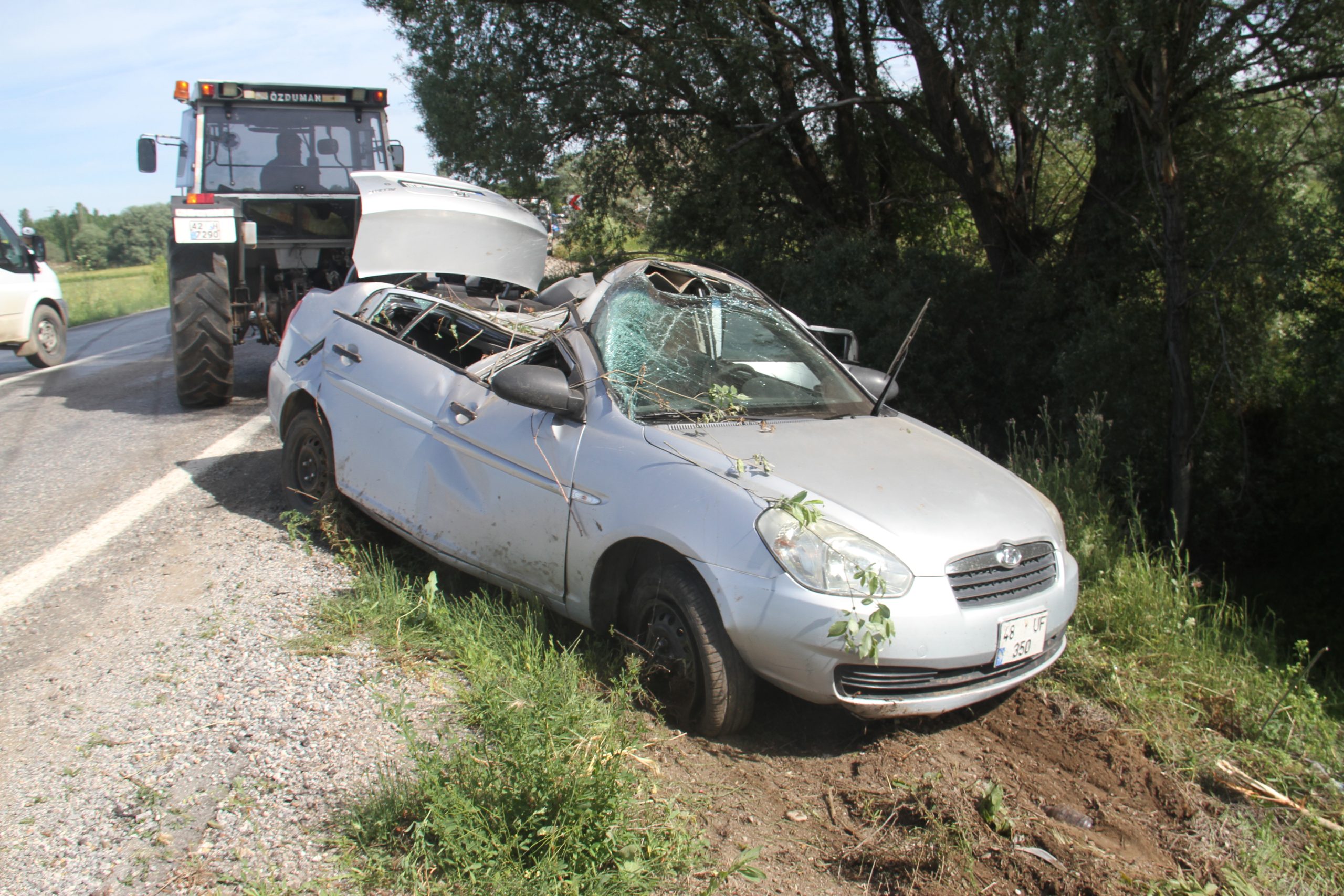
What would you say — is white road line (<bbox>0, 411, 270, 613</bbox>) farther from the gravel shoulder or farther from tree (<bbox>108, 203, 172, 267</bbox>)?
tree (<bbox>108, 203, 172, 267</bbox>)

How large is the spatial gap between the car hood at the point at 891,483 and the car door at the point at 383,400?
1438 mm

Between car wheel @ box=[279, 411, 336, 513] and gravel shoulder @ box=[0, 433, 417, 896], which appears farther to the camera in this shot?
car wheel @ box=[279, 411, 336, 513]

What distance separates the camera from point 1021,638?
3.44 meters

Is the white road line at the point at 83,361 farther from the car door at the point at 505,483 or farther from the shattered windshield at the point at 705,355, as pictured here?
the shattered windshield at the point at 705,355

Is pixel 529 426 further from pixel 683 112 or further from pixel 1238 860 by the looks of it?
pixel 683 112

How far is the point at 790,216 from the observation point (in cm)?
1209

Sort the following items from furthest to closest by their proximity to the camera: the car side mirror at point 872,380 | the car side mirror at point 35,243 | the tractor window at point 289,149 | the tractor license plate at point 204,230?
the car side mirror at point 35,243 → the tractor window at point 289,149 → the tractor license plate at point 204,230 → the car side mirror at point 872,380

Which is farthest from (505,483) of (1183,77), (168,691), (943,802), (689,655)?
(1183,77)

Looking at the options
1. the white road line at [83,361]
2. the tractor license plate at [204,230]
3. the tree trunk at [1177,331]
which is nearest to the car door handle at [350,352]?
the tractor license plate at [204,230]

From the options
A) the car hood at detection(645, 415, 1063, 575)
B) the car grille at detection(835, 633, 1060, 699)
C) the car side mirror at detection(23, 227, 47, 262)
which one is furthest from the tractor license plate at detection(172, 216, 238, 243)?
the car grille at detection(835, 633, 1060, 699)

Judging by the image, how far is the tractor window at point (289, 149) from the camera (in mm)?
9719

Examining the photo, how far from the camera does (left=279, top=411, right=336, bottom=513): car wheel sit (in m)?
5.29

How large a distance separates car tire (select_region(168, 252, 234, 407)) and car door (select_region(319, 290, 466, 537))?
3.90 metres

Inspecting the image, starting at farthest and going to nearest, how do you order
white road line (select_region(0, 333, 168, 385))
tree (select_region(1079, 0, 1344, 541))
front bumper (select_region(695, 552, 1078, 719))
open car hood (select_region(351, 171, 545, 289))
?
white road line (select_region(0, 333, 168, 385))
open car hood (select_region(351, 171, 545, 289))
tree (select_region(1079, 0, 1344, 541))
front bumper (select_region(695, 552, 1078, 719))
